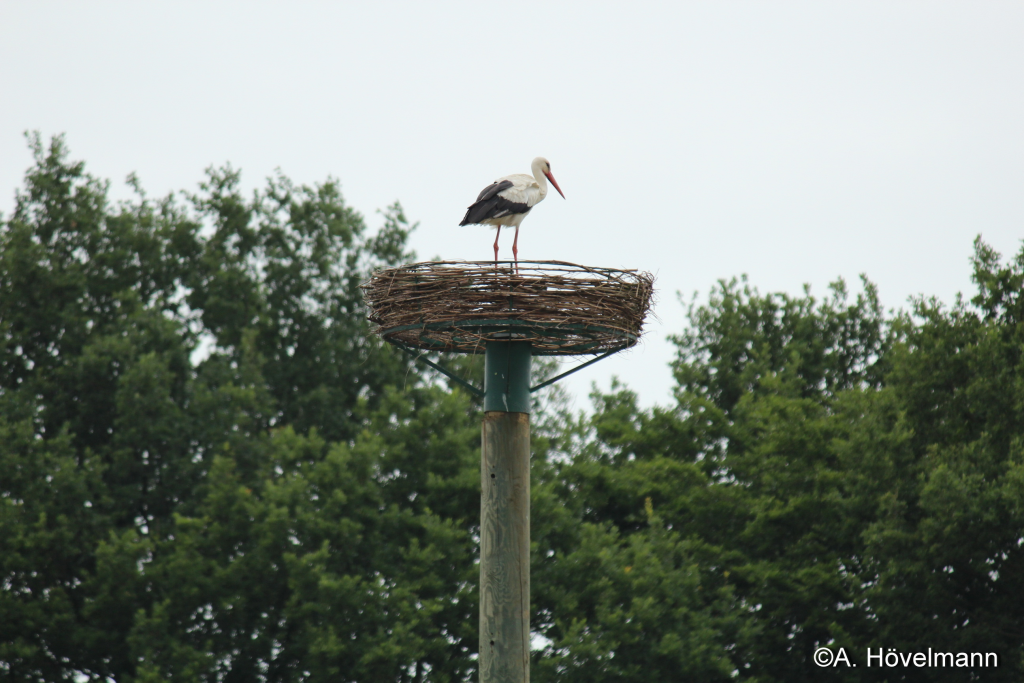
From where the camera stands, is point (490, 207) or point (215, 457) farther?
point (215, 457)

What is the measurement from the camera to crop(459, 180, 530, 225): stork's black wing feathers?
29.2 ft

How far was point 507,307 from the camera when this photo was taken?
23.5ft

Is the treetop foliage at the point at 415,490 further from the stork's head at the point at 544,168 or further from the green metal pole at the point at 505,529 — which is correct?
the green metal pole at the point at 505,529

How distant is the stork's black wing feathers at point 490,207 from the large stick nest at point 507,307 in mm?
1041

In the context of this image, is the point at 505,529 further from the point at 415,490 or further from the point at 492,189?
the point at 415,490

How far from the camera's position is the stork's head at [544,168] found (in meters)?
9.80

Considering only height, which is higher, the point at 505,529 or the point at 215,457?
the point at 215,457

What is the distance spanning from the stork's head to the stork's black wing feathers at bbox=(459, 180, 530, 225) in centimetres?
88

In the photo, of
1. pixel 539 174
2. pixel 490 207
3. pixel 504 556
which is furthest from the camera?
pixel 539 174

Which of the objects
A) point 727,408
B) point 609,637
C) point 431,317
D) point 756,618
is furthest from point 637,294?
point 727,408

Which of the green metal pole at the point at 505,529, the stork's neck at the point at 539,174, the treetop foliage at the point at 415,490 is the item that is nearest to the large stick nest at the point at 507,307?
the green metal pole at the point at 505,529

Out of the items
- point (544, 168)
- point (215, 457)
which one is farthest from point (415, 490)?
point (544, 168)

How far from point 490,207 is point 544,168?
1.24 m

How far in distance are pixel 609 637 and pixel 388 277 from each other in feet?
36.4
